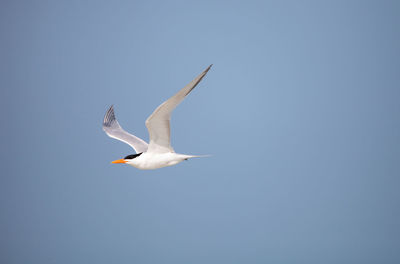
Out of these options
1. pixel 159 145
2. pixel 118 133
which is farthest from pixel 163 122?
pixel 118 133

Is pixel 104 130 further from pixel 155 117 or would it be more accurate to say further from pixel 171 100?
pixel 171 100

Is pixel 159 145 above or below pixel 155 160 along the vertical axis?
above

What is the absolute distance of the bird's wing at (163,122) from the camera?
284 cm

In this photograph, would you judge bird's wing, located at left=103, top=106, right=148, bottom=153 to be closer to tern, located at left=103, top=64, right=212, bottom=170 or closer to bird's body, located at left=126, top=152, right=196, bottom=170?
tern, located at left=103, top=64, right=212, bottom=170

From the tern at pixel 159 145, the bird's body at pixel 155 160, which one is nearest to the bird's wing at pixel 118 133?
the tern at pixel 159 145

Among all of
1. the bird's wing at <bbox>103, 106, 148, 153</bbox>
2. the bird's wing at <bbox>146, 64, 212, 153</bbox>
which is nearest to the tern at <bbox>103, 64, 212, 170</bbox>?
the bird's wing at <bbox>146, 64, 212, 153</bbox>

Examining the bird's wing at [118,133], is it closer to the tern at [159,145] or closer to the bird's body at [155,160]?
the tern at [159,145]

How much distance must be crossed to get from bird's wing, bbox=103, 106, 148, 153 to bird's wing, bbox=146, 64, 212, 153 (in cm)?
49

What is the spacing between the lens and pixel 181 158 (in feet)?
11.0

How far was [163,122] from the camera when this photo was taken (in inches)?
125

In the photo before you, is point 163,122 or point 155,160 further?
point 155,160

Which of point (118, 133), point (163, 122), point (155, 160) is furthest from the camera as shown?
point (118, 133)

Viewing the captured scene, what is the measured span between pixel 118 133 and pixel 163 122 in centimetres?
126

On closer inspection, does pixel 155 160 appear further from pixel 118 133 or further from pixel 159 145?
pixel 118 133
